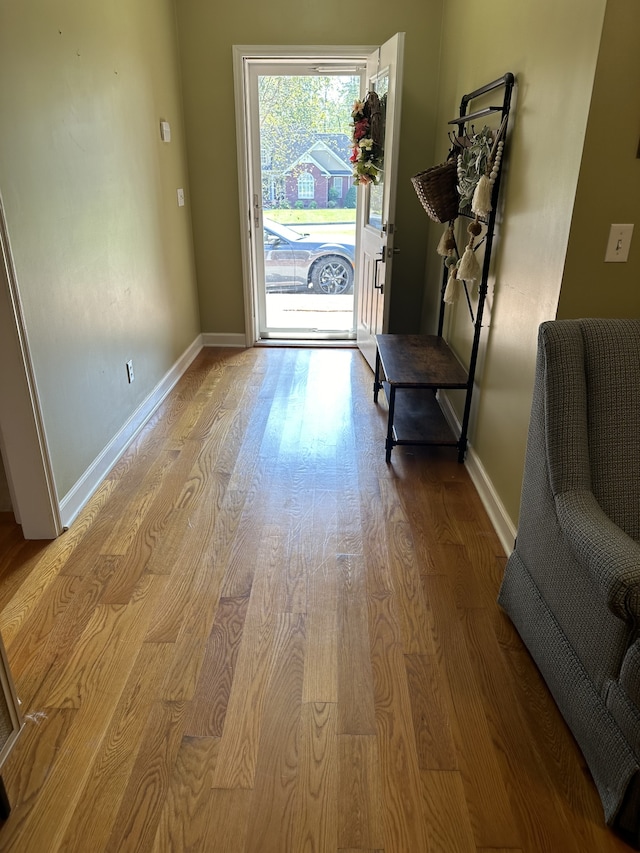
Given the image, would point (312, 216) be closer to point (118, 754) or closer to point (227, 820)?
point (118, 754)

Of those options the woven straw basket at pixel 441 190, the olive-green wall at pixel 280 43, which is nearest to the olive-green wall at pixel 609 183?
the woven straw basket at pixel 441 190

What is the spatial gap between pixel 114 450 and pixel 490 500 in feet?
5.95

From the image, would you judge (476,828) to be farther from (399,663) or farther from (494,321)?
(494,321)

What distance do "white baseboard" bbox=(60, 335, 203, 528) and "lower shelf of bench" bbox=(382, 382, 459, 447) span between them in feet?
4.60

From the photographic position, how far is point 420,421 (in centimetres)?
316

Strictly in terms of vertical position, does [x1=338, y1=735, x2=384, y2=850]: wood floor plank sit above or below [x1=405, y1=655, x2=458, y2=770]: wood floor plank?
below

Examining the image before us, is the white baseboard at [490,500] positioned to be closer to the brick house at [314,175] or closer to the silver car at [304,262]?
the silver car at [304,262]

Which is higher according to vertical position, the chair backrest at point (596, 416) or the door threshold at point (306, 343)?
the chair backrest at point (596, 416)

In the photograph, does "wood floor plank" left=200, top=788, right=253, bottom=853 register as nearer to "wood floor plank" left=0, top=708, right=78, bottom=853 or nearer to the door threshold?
"wood floor plank" left=0, top=708, right=78, bottom=853

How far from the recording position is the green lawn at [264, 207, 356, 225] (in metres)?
4.58

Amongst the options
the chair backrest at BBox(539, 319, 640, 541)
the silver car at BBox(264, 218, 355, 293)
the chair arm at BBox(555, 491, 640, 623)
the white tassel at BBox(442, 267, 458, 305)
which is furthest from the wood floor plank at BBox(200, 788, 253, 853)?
the silver car at BBox(264, 218, 355, 293)

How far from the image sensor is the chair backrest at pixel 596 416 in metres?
1.49

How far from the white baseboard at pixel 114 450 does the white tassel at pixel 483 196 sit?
Answer: 2.00 m

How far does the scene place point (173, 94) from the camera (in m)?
3.87
